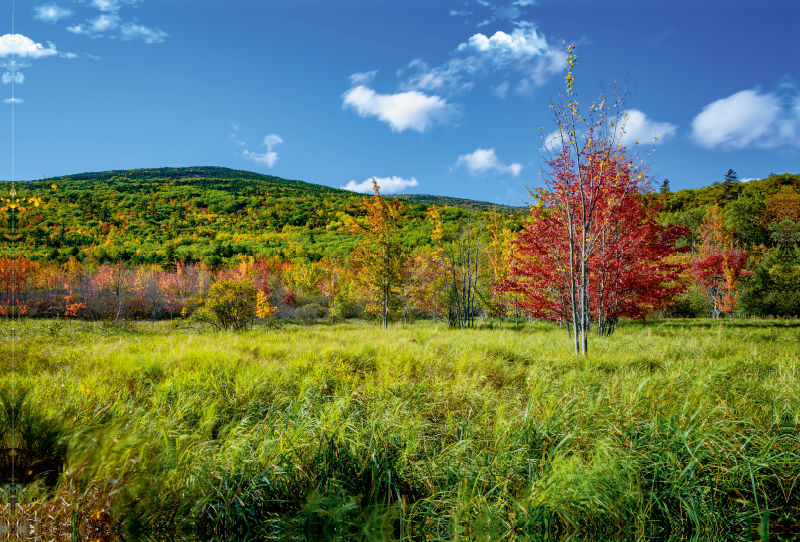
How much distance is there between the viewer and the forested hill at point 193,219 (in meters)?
62.9

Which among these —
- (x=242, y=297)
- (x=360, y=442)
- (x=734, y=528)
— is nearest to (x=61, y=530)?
(x=360, y=442)

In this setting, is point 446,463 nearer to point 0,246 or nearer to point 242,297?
point 0,246

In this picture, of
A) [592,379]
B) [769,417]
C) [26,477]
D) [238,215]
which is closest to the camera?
[26,477]

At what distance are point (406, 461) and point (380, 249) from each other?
597 inches

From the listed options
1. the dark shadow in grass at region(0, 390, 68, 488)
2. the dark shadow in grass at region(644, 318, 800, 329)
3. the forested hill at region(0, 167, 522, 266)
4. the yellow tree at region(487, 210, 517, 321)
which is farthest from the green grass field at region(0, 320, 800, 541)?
the forested hill at region(0, 167, 522, 266)

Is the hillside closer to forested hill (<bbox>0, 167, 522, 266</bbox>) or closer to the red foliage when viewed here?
forested hill (<bbox>0, 167, 522, 266</bbox>)

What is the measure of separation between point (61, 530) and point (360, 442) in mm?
1604

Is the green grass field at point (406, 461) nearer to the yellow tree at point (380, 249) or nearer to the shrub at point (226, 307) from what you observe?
the shrub at point (226, 307)

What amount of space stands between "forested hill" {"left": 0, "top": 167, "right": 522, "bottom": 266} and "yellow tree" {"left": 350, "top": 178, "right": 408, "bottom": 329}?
4385cm

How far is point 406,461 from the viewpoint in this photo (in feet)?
7.34

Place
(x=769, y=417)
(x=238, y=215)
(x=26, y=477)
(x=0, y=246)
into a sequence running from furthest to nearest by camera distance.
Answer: (x=238, y=215), (x=0, y=246), (x=769, y=417), (x=26, y=477)

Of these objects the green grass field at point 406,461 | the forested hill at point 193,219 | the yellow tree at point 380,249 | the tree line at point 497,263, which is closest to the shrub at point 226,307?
the tree line at point 497,263

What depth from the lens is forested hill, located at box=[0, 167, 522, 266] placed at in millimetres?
62906

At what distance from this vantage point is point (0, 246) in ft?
18.5
